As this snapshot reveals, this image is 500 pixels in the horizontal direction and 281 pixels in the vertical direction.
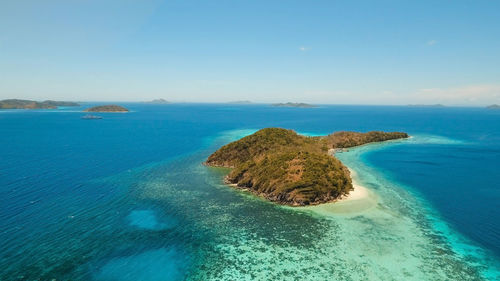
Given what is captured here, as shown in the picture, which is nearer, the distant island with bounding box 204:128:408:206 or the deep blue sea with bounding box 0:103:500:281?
the deep blue sea with bounding box 0:103:500:281

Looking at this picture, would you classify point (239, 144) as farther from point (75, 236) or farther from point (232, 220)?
point (75, 236)

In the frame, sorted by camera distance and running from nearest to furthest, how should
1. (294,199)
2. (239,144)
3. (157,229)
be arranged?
(157,229) < (294,199) < (239,144)

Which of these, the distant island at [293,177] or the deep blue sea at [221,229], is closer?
the deep blue sea at [221,229]

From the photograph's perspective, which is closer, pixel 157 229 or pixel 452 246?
pixel 452 246

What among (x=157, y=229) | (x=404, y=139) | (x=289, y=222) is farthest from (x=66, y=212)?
(x=404, y=139)

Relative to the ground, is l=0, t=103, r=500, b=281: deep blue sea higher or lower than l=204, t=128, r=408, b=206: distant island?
lower

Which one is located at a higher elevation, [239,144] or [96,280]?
[239,144]

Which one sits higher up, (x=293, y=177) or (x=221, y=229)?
(x=293, y=177)

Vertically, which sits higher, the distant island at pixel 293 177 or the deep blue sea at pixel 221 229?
the distant island at pixel 293 177

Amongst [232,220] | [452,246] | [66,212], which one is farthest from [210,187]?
[452,246]

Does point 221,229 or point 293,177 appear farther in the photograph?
point 293,177

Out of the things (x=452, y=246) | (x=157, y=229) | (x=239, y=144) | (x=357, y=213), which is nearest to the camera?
(x=452, y=246)
